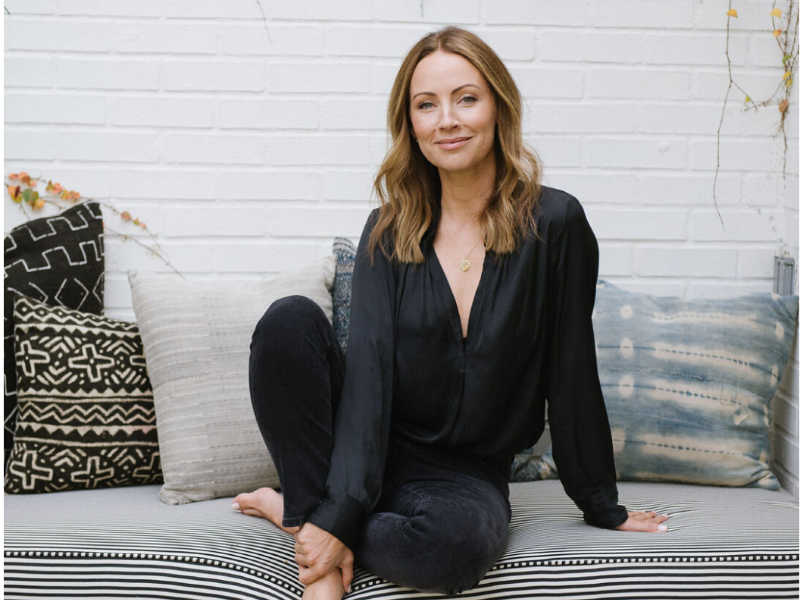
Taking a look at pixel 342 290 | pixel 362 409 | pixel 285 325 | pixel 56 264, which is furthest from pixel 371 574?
pixel 56 264

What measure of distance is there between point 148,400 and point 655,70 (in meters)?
1.67

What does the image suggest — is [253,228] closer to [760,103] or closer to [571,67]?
[571,67]

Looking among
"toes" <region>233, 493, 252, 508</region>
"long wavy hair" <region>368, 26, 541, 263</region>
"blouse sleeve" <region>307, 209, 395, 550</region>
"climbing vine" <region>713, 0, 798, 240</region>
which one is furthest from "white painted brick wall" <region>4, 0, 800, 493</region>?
"toes" <region>233, 493, 252, 508</region>

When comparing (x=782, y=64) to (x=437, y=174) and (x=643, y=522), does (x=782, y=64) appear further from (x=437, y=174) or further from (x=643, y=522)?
(x=643, y=522)

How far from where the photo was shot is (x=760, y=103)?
2354 millimetres

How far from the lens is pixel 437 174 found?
1886mm

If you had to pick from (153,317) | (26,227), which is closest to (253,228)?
(153,317)

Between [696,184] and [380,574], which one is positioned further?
[696,184]

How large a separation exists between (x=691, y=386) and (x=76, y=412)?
156 cm

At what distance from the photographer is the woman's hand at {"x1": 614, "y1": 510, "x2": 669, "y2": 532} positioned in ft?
5.51

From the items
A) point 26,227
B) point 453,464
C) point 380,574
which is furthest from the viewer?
point 26,227

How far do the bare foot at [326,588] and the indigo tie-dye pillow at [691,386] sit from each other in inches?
30.7

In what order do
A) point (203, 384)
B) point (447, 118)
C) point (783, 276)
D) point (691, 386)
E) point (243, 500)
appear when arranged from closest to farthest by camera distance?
point (447, 118) → point (243, 500) → point (203, 384) → point (691, 386) → point (783, 276)

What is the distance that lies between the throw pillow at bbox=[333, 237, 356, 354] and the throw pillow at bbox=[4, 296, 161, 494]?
0.51 m
